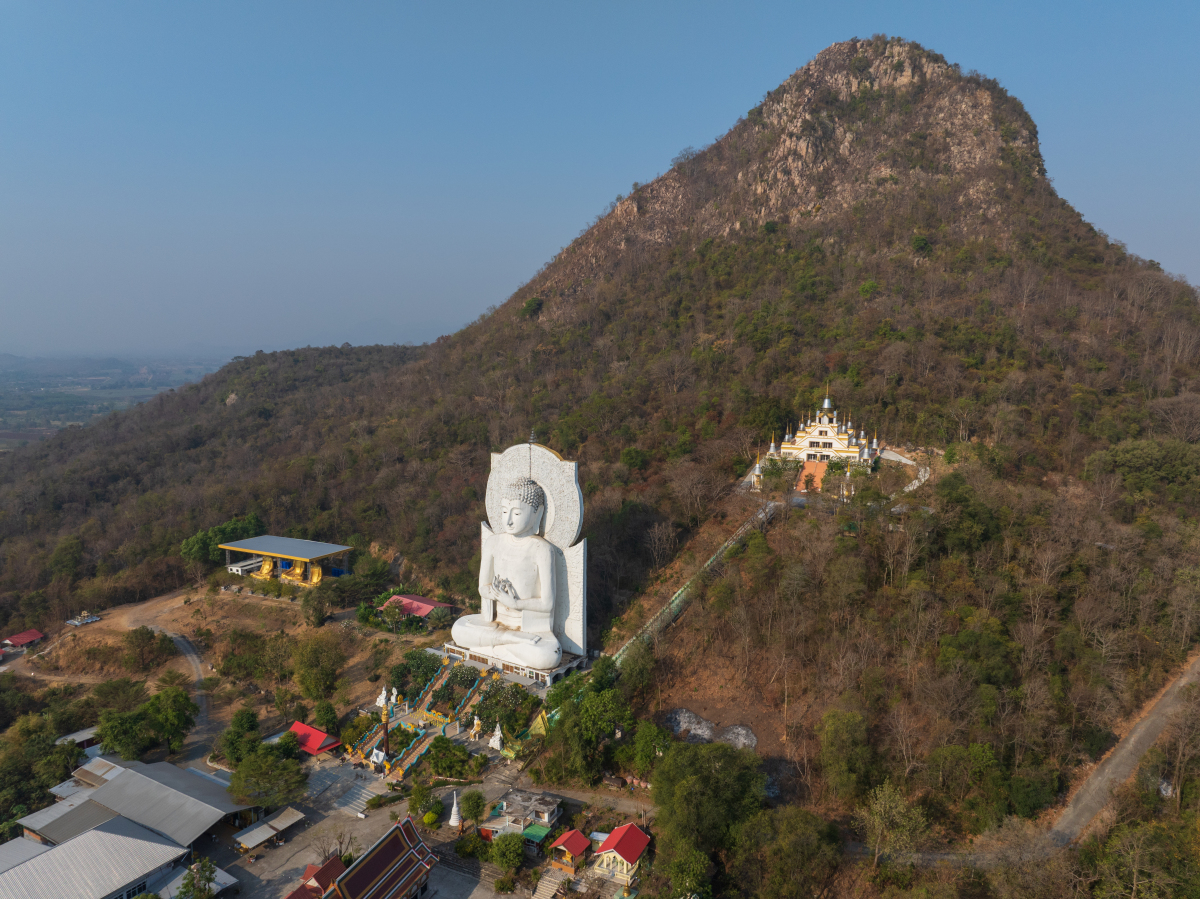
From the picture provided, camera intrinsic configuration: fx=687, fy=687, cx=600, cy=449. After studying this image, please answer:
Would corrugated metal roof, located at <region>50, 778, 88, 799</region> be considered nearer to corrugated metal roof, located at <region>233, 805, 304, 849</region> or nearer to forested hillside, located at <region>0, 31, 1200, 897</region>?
corrugated metal roof, located at <region>233, 805, 304, 849</region>

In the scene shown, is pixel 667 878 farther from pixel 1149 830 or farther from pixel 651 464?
pixel 651 464

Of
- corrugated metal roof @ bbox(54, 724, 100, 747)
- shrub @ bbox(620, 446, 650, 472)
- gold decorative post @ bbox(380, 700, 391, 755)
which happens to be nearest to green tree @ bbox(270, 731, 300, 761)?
gold decorative post @ bbox(380, 700, 391, 755)

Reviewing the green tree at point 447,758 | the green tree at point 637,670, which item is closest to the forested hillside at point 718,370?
the green tree at point 637,670

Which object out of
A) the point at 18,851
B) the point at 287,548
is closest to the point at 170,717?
the point at 18,851

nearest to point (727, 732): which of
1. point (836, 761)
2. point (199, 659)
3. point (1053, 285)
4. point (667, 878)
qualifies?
point (836, 761)

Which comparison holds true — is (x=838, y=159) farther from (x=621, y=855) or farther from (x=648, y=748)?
(x=621, y=855)

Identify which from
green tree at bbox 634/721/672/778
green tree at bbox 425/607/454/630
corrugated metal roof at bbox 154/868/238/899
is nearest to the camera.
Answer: corrugated metal roof at bbox 154/868/238/899

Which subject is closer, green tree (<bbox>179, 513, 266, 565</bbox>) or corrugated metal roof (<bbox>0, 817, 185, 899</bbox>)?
corrugated metal roof (<bbox>0, 817, 185, 899</bbox>)
